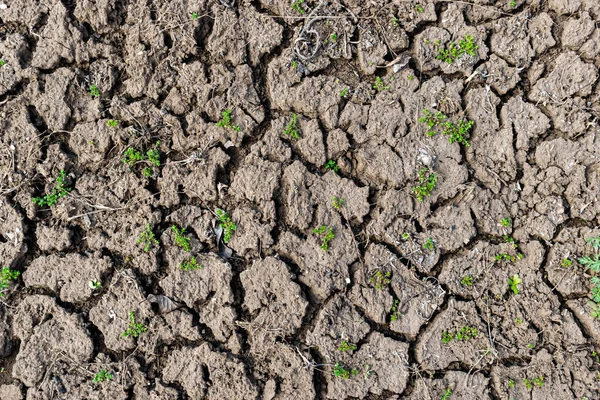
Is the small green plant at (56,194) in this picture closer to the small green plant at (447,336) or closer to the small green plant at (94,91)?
the small green plant at (94,91)

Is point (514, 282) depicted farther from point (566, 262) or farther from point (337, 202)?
point (337, 202)

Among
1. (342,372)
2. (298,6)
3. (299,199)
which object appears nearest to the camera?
(342,372)

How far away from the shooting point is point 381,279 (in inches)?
104

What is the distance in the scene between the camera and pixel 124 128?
9.01 feet

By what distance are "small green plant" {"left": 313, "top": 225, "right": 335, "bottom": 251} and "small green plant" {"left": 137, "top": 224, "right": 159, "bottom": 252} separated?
861 millimetres

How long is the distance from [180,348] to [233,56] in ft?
5.29

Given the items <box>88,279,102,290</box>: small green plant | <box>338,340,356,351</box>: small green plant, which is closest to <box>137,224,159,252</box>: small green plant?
<box>88,279,102,290</box>: small green plant

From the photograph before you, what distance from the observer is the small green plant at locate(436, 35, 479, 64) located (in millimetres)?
2789

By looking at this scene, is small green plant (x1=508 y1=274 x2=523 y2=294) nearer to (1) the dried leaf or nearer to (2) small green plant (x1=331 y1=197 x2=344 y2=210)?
(2) small green plant (x1=331 y1=197 x2=344 y2=210)

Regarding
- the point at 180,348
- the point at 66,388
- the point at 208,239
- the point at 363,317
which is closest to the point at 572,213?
the point at 363,317

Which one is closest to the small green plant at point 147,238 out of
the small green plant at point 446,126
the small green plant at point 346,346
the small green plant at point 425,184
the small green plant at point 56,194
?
the small green plant at point 56,194

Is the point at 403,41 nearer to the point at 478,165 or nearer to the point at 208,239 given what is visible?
the point at 478,165

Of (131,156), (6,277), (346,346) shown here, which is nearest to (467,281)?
(346,346)

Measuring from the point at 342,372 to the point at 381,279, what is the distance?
0.52 m
